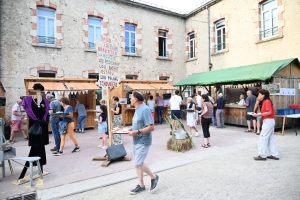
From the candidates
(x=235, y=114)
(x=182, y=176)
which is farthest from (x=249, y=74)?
(x=182, y=176)

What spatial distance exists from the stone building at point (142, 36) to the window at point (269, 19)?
0.15 feet

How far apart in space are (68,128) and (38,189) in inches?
86.6

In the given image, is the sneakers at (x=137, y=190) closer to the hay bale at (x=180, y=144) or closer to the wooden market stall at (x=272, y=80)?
the hay bale at (x=180, y=144)

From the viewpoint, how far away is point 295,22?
926 cm

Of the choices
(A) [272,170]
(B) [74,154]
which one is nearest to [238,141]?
(A) [272,170]

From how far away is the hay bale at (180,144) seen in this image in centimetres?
579

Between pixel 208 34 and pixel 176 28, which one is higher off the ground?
pixel 176 28

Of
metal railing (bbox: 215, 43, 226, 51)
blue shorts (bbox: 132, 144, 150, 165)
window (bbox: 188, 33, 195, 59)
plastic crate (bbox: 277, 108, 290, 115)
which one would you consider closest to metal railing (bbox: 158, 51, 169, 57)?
window (bbox: 188, 33, 195, 59)

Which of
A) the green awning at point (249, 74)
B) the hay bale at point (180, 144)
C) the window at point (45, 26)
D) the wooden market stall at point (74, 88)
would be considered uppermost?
the window at point (45, 26)

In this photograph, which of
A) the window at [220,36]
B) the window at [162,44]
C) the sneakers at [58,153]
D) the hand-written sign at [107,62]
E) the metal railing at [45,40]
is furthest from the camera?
the window at [162,44]

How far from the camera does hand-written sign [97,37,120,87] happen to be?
4.68m

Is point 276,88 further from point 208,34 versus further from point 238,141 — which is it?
point 208,34

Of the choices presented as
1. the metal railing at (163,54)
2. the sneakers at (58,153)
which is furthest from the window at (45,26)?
the sneakers at (58,153)

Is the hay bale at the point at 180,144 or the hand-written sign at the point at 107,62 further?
the hay bale at the point at 180,144
